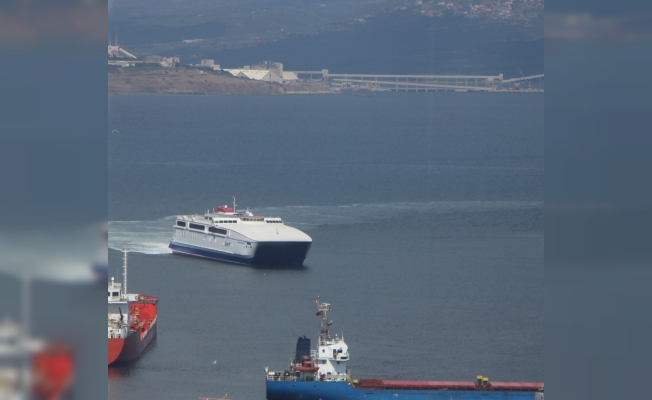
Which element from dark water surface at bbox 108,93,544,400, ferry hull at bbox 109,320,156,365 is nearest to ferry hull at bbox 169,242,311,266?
dark water surface at bbox 108,93,544,400

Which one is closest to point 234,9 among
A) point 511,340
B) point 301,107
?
point 301,107

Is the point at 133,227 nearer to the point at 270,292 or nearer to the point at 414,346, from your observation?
the point at 270,292

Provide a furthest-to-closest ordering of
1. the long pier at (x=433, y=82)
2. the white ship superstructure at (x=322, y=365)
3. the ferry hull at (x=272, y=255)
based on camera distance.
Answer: the long pier at (x=433, y=82) < the ferry hull at (x=272, y=255) < the white ship superstructure at (x=322, y=365)

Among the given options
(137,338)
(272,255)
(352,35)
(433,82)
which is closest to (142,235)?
(272,255)

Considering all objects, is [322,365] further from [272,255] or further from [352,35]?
[352,35]

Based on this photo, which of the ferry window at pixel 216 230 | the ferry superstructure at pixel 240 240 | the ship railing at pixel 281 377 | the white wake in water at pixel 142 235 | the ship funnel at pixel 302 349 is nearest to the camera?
the ship railing at pixel 281 377

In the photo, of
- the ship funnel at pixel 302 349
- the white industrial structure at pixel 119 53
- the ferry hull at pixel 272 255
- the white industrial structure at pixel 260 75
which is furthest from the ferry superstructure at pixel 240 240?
the white industrial structure at pixel 260 75

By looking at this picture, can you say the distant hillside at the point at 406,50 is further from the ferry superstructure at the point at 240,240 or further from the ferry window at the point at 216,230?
the ferry window at the point at 216,230
